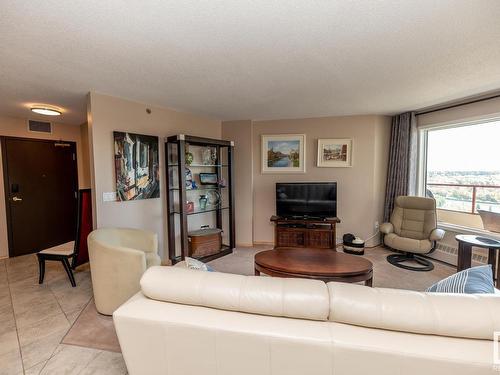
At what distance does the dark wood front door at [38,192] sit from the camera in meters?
4.10

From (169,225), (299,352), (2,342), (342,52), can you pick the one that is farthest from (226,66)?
(2,342)

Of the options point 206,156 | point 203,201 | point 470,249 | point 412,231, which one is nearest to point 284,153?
point 206,156

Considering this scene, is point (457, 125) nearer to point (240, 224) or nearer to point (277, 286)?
point (240, 224)

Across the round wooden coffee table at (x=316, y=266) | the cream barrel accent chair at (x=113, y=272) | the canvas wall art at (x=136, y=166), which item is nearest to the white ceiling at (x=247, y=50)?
the canvas wall art at (x=136, y=166)

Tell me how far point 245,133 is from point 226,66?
233 centimetres

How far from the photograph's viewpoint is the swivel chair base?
3.57 m

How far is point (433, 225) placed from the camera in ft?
12.0

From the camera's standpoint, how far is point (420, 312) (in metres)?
1.05

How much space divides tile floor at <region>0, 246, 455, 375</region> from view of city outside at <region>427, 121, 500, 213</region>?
111cm

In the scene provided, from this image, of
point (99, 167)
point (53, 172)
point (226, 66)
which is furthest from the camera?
point (53, 172)

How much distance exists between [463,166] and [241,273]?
379 cm

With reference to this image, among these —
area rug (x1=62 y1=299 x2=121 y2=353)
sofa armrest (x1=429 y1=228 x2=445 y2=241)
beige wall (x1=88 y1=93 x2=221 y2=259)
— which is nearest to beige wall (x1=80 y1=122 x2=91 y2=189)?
beige wall (x1=88 y1=93 x2=221 y2=259)

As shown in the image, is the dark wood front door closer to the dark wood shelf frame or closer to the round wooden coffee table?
the dark wood shelf frame

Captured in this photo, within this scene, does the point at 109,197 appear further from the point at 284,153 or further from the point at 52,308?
the point at 284,153
